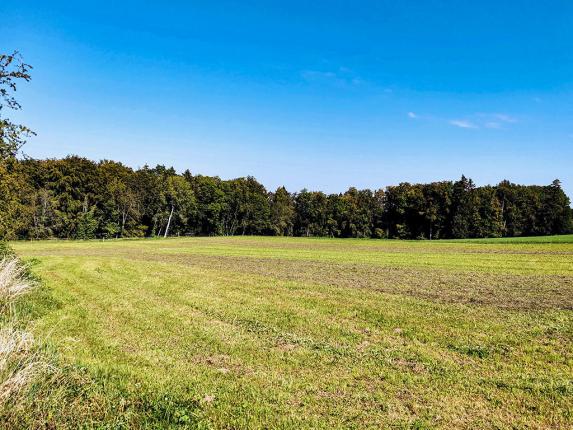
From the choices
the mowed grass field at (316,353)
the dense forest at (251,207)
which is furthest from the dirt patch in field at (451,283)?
the dense forest at (251,207)

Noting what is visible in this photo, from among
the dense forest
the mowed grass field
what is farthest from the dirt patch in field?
the dense forest

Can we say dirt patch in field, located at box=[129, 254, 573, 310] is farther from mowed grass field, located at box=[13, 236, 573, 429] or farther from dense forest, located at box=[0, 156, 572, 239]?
dense forest, located at box=[0, 156, 572, 239]

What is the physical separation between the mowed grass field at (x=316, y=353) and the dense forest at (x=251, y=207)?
6814 cm

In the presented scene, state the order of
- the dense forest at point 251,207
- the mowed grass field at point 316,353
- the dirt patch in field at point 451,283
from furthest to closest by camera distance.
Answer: the dense forest at point 251,207 < the dirt patch in field at point 451,283 < the mowed grass field at point 316,353

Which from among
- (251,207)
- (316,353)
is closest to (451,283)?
(316,353)

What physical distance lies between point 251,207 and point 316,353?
99.6 metres

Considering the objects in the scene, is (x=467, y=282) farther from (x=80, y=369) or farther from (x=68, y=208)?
(x=68, y=208)

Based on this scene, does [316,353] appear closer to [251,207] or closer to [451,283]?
[451,283]

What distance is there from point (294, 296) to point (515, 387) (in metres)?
10.1

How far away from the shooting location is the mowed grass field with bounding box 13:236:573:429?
6.26 m

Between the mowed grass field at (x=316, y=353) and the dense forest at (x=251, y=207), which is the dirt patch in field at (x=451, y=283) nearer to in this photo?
the mowed grass field at (x=316, y=353)

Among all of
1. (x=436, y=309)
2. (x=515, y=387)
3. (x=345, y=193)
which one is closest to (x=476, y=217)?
(x=345, y=193)

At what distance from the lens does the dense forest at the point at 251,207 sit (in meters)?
76.0

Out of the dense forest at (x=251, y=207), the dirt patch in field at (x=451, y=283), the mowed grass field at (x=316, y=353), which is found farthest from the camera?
the dense forest at (x=251, y=207)
